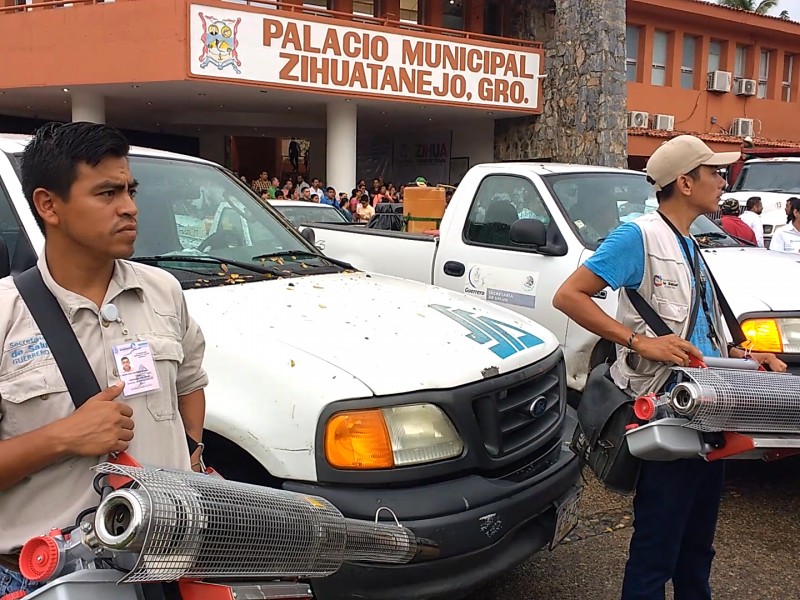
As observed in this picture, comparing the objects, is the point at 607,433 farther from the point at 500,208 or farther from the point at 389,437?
the point at 500,208

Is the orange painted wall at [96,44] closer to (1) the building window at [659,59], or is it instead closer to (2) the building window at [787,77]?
(1) the building window at [659,59]

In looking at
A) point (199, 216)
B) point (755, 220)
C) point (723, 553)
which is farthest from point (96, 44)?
point (723, 553)

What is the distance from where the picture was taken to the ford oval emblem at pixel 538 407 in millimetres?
2910

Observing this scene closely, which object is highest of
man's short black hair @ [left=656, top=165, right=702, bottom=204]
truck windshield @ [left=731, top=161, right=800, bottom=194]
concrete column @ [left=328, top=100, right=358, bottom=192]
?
concrete column @ [left=328, top=100, right=358, bottom=192]

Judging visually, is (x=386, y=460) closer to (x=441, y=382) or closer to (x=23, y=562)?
(x=441, y=382)

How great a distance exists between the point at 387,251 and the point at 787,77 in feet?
92.2

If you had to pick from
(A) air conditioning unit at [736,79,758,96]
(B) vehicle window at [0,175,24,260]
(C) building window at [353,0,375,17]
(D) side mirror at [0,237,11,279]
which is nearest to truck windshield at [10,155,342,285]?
(B) vehicle window at [0,175,24,260]

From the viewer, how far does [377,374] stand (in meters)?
2.54

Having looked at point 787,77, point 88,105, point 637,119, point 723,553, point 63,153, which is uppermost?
point 787,77

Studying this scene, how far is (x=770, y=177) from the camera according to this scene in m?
12.0

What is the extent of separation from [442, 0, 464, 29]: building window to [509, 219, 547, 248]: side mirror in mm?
19874

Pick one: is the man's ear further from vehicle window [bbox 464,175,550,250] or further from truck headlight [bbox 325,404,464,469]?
vehicle window [bbox 464,175,550,250]

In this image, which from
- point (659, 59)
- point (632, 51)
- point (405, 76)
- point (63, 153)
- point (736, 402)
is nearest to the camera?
point (63, 153)

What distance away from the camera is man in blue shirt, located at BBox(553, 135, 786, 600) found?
102 inches
